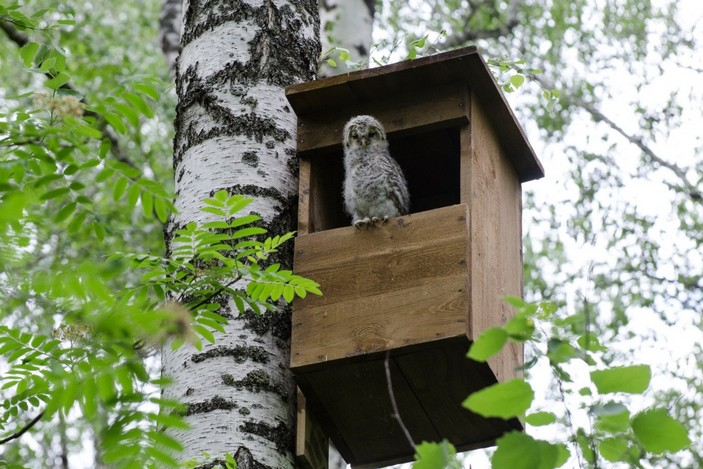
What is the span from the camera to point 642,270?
9.60 meters

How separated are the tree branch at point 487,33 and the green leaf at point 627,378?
8232 millimetres

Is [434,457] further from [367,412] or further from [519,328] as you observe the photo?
[367,412]

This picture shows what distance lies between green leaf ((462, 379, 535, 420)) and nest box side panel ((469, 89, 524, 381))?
1531 mm

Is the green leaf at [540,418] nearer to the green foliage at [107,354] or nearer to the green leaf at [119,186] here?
the green foliage at [107,354]

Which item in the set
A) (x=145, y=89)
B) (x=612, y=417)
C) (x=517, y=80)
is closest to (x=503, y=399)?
(x=612, y=417)

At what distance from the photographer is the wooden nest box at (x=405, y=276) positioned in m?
3.71

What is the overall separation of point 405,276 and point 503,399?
1.75 metres

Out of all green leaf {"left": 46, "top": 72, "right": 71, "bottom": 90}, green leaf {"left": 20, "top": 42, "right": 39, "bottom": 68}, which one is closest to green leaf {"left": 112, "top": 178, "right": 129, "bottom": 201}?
green leaf {"left": 46, "top": 72, "right": 71, "bottom": 90}

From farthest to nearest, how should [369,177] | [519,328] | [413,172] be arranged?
[413,172] → [369,177] → [519,328]

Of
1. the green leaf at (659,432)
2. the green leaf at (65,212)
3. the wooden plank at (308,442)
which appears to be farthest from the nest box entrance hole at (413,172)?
the green leaf at (659,432)

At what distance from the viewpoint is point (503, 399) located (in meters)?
2.06

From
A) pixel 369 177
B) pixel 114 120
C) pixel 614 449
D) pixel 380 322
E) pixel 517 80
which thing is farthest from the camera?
pixel 517 80

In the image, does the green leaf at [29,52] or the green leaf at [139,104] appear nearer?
the green leaf at [139,104]

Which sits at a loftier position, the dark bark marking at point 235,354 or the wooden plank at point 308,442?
the dark bark marking at point 235,354
